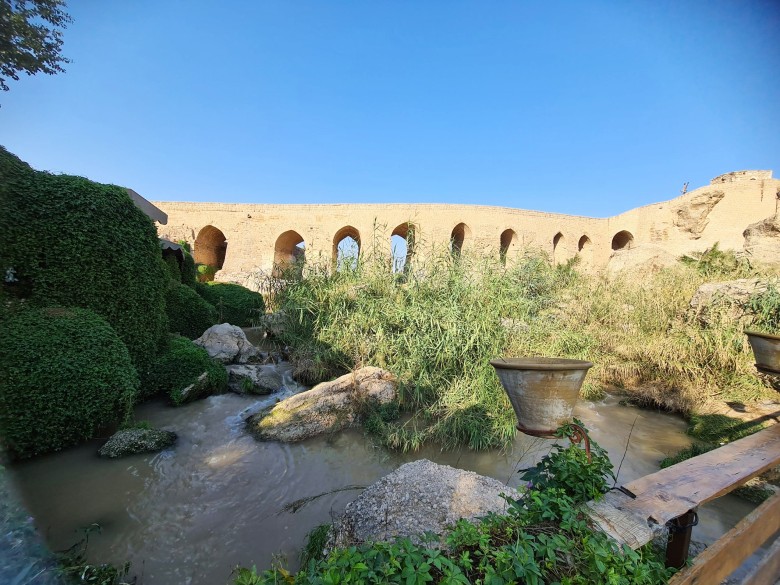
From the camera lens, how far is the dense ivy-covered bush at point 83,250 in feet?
12.9

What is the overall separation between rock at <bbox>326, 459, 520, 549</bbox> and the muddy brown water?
0.66 metres

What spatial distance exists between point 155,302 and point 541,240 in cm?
1966

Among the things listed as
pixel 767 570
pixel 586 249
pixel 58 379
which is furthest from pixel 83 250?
pixel 586 249

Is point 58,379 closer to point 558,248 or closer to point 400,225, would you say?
point 400,225

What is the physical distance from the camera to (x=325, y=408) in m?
5.00

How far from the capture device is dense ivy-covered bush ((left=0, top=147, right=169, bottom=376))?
12.9 feet

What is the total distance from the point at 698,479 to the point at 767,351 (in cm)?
174

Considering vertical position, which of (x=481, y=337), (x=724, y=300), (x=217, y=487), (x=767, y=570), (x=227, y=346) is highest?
(x=724, y=300)

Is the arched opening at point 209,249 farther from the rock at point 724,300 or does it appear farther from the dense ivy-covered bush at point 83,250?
the rock at point 724,300

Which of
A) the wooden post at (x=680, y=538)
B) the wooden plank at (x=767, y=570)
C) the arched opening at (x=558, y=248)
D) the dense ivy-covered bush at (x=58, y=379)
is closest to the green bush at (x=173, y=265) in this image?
the dense ivy-covered bush at (x=58, y=379)

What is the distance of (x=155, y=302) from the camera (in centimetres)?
536

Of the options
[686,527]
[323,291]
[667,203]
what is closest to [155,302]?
[323,291]

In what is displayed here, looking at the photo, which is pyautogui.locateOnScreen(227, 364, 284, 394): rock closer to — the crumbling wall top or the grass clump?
the grass clump

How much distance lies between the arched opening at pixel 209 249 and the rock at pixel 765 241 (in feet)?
72.5
